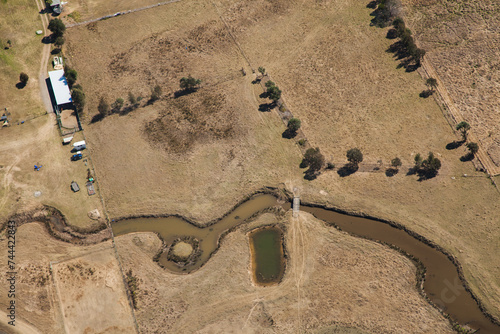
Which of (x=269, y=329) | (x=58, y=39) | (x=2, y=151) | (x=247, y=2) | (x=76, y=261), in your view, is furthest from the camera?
(x=247, y=2)

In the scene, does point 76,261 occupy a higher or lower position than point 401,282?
higher

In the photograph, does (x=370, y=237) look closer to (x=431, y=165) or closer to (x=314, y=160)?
(x=314, y=160)

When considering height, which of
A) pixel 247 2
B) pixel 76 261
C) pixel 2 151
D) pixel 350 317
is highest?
pixel 247 2

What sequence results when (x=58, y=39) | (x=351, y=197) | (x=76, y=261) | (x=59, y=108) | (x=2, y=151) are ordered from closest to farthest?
(x=76, y=261) → (x=351, y=197) → (x=2, y=151) → (x=59, y=108) → (x=58, y=39)

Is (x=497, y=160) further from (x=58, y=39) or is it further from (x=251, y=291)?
(x=58, y=39)

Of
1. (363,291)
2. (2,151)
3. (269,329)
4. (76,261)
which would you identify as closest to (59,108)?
(2,151)

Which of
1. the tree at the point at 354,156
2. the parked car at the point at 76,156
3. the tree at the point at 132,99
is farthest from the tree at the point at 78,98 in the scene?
the tree at the point at 354,156

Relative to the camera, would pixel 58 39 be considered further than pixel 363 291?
Yes

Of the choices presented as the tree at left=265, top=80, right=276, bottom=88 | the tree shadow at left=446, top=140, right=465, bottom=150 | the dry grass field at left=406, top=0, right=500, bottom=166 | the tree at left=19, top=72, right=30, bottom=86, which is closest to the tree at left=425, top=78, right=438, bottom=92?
the dry grass field at left=406, top=0, right=500, bottom=166

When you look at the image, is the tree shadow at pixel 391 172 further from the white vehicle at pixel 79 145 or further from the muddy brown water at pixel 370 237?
the white vehicle at pixel 79 145
